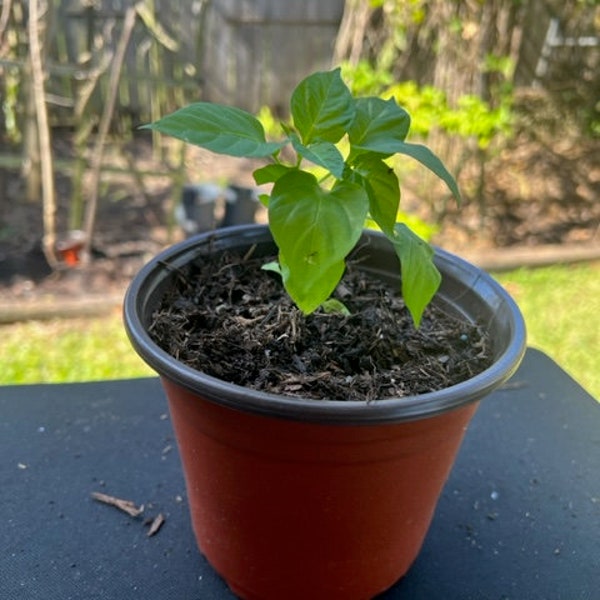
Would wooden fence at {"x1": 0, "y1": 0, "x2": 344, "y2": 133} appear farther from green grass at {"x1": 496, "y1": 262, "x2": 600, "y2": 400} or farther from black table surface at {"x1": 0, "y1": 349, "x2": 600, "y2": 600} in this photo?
black table surface at {"x1": 0, "y1": 349, "x2": 600, "y2": 600}

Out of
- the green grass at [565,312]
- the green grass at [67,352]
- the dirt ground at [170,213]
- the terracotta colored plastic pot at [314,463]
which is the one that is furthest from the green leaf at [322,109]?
the dirt ground at [170,213]

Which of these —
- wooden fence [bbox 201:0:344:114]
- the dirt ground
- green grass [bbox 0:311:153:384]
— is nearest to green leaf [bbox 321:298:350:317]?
green grass [bbox 0:311:153:384]

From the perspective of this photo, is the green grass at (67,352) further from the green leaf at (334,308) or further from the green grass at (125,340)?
the green leaf at (334,308)

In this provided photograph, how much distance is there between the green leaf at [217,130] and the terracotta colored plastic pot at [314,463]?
0.22 m

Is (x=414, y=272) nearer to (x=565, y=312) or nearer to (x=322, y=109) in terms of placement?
(x=322, y=109)

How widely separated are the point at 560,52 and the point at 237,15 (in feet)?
6.96

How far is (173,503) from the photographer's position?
98cm

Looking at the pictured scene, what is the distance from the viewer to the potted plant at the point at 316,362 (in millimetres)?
624

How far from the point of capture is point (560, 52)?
2.91 meters

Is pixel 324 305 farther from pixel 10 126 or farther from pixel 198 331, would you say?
pixel 10 126

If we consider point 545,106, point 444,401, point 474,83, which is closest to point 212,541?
point 444,401

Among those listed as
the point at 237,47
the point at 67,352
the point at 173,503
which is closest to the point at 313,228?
the point at 173,503

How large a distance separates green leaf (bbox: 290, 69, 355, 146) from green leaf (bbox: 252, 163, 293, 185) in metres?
0.05

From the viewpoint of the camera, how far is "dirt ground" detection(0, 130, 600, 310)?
2332mm
